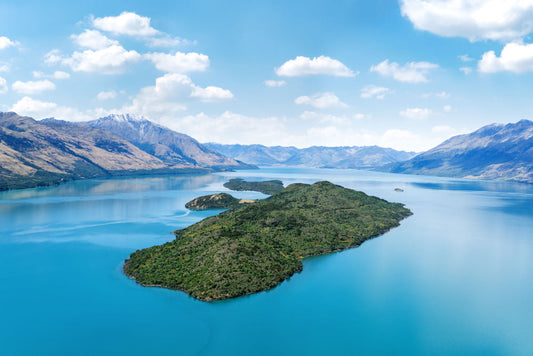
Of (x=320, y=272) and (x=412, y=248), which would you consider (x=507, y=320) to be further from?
(x=412, y=248)

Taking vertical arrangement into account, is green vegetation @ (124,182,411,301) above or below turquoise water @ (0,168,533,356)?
above

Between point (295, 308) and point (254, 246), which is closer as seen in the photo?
point (295, 308)

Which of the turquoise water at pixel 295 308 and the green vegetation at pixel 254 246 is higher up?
the green vegetation at pixel 254 246

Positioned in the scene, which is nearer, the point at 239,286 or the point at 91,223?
the point at 239,286

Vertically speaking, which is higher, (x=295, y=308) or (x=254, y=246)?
(x=254, y=246)

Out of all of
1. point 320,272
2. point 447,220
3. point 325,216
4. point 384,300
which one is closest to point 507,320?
point 384,300

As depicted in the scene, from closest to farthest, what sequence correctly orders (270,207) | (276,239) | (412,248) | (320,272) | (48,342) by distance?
1. (48,342)
2. (320,272)
3. (276,239)
4. (412,248)
5. (270,207)

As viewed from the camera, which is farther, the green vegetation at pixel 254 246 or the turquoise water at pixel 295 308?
the green vegetation at pixel 254 246

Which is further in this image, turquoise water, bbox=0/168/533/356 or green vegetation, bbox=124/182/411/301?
green vegetation, bbox=124/182/411/301
